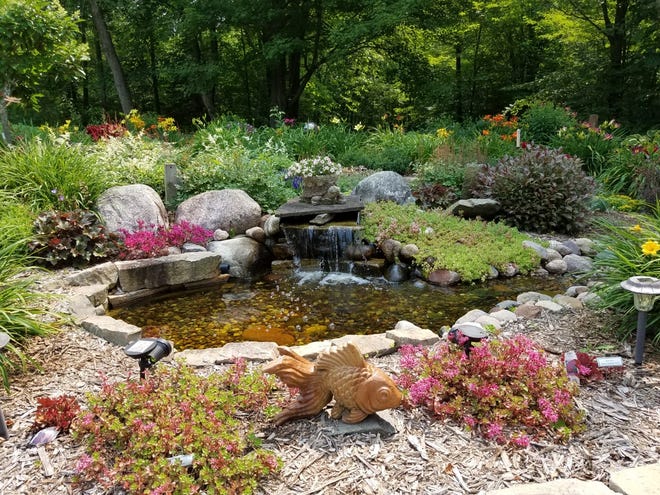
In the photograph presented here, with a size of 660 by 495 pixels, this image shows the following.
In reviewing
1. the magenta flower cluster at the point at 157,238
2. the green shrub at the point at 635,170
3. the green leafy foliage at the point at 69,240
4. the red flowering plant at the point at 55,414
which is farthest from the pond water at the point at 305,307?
the green shrub at the point at 635,170

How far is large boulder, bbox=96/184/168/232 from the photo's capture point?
6398 millimetres

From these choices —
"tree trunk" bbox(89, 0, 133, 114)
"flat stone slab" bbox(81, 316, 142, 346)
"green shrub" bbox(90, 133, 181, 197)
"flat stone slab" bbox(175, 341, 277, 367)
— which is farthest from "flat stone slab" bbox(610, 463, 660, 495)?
"tree trunk" bbox(89, 0, 133, 114)


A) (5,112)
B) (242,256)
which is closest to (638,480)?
(242,256)

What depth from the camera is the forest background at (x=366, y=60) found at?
13.0m

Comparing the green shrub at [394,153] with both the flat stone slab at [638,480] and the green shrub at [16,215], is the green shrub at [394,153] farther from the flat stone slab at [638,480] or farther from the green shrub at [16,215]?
the flat stone slab at [638,480]

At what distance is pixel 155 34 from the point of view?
56.1 ft

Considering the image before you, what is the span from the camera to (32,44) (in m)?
6.74

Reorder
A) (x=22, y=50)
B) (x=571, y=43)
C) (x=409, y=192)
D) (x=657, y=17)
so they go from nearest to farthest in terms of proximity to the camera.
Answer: (x=22, y=50) < (x=409, y=192) < (x=657, y=17) < (x=571, y=43)

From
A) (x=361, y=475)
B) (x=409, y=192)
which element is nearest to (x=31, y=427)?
(x=361, y=475)

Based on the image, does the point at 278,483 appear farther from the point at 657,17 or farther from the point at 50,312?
the point at 657,17

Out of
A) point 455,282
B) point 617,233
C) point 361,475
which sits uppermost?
point 617,233

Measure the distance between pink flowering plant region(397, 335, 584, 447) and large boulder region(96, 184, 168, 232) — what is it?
15.8 ft

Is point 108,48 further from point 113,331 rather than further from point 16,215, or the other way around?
point 113,331

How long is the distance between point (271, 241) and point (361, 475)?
5355mm
